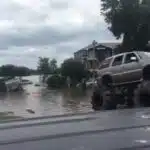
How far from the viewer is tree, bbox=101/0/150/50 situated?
49406 millimetres

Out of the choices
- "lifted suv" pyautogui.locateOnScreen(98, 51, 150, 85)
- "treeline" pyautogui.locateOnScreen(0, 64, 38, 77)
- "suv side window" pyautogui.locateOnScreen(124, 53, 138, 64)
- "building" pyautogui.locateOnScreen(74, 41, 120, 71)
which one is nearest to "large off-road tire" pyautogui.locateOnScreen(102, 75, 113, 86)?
"lifted suv" pyautogui.locateOnScreen(98, 51, 150, 85)

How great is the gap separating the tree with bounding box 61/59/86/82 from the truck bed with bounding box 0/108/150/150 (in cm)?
5775

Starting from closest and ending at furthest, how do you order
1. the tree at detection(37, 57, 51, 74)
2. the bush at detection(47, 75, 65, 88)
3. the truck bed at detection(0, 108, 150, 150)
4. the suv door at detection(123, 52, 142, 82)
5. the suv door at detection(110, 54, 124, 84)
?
the truck bed at detection(0, 108, 150, 150), the suv door at detection(123, 52, 142, 82), the suv door at detection(110, 54, 124, 84), the bush at detection(47, 75, 65, 88), the tree at detection(37, 57, 51, 74)

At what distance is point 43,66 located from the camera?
9875 centimetres

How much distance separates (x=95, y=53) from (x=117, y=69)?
209ft

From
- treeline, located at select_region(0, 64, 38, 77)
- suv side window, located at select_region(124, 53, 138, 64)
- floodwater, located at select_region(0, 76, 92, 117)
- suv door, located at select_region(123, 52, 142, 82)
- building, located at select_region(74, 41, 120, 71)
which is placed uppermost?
→ building, located at select_region(74, 41, 120, 71)

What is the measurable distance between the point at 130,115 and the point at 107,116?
0.51 feet

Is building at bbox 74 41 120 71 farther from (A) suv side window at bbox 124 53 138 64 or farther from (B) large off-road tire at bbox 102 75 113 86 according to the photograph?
(B) large off-road tire at bbox 102 75 113 86

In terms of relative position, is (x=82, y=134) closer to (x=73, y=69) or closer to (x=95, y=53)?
(x=73, y=69)

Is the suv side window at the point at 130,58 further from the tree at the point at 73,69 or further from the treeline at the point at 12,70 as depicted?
the treeline at the point at 12,70

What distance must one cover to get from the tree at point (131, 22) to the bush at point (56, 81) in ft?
52.1

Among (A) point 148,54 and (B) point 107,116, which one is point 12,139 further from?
(A) point 148,54

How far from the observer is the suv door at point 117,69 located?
1582cm

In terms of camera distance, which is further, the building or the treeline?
the treeline
